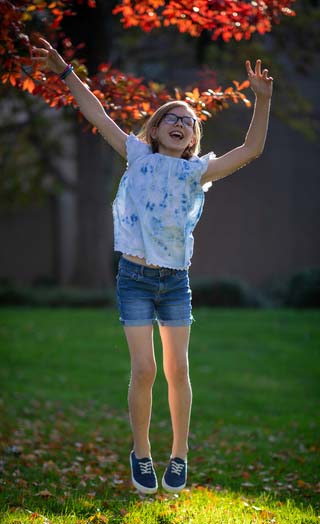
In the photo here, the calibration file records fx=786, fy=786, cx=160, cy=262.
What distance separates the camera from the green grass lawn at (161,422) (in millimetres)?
4371

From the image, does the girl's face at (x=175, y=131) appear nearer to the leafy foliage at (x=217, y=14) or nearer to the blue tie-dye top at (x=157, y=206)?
the blue tie-dye top at (x=157, y=206)

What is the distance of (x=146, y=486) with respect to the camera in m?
3.89

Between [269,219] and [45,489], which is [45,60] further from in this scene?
[269,219]

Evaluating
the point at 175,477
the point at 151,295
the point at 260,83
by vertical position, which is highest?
the point at 260,83

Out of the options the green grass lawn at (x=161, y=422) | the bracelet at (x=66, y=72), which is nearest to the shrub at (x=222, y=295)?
the green grass lawn at (x=161, y=422)

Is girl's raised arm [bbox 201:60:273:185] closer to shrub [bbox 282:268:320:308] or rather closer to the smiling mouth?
the smiling mouth

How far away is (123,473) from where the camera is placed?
545 centimetres

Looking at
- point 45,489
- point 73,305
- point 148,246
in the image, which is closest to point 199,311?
point 73,305

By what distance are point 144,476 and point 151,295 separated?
90 cm

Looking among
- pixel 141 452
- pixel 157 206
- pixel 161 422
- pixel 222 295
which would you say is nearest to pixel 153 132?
pixel 157 206

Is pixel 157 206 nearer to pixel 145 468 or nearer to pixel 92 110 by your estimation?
pixel 92 110

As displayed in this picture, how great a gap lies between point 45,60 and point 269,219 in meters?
13.7

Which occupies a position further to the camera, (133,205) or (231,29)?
(231,29)

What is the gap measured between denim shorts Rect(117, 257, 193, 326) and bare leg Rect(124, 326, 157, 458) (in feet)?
0.20
